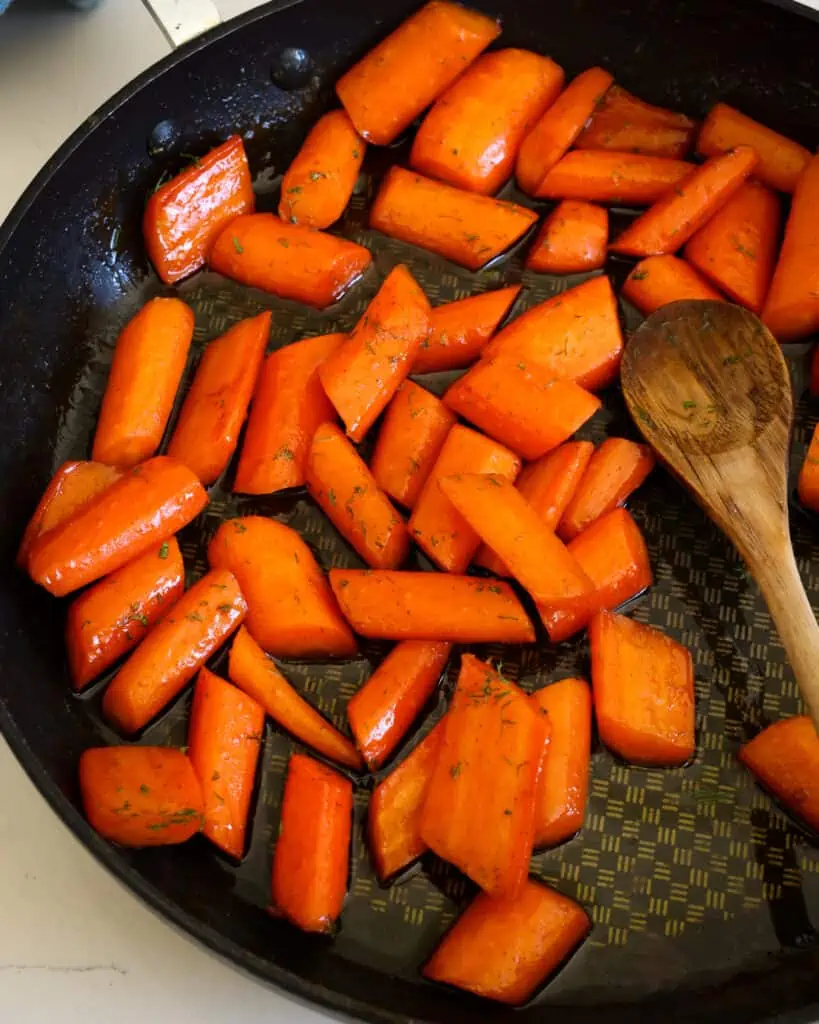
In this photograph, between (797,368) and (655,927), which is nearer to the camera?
(655,927)

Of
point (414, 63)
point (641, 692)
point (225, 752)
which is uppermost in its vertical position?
point (414, 63)

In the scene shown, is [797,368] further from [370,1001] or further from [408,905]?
[370,1001]

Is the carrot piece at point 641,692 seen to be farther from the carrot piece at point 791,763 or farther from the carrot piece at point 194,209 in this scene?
the carrot piece at point 194,209

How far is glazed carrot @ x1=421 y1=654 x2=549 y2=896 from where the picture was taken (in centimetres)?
144

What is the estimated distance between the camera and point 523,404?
174 centimetres

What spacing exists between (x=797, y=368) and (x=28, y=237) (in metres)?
1.30

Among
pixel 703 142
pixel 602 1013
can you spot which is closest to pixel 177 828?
pixel 602 1013

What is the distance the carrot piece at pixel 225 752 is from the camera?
1.53 meters

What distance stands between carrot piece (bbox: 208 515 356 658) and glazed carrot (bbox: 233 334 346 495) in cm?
8

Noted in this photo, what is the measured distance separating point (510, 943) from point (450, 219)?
1.20m

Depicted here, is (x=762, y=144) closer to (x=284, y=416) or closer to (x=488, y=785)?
(x=284, y=416)

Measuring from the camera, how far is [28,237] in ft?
5.69

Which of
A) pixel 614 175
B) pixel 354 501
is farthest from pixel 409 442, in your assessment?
pixel 614 175

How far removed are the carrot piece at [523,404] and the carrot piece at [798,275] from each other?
0.36 meters
